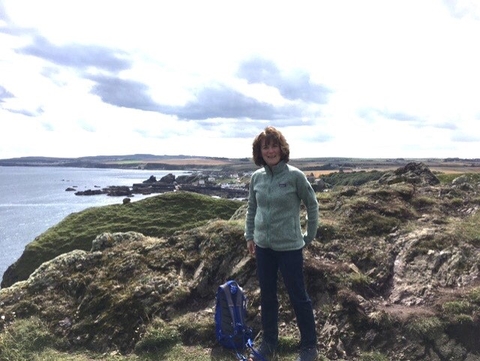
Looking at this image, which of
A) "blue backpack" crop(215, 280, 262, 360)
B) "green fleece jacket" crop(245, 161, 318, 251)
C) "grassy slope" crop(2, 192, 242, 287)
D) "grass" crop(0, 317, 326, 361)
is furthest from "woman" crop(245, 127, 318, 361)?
"grassy slope" crop(2, 192, 242, 287)

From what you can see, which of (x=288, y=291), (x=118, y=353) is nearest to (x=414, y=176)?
(x=288, y=291)

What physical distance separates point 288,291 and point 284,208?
1361mm

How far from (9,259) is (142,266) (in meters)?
47.3

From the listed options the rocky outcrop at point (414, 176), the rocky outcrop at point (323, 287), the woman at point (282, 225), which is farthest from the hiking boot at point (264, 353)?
the rocky outcrop at point (414, 176)

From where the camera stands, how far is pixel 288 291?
646 centimetres

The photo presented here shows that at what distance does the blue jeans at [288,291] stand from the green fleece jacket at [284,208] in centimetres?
20

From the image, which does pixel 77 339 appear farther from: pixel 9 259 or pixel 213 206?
pixel 9 259

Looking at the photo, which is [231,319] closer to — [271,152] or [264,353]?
[264,353]

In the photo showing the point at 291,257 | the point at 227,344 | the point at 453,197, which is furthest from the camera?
the point at 453,197

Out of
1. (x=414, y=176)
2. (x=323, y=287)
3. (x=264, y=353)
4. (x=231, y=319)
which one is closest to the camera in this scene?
(x=264, y=353)

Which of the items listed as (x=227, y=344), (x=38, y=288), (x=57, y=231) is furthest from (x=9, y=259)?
(x=227, y=344)

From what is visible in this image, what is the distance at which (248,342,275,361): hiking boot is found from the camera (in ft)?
21.4

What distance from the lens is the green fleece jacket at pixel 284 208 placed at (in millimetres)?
6227

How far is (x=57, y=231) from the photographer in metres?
32.5
